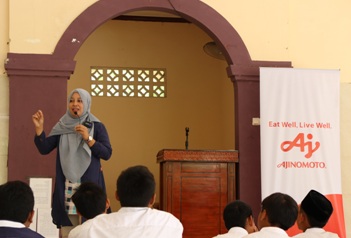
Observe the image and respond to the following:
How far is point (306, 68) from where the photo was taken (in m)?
7.14

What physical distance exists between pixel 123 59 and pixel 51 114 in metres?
2.88

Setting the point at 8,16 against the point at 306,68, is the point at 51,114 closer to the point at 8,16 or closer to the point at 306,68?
the point at 8,16

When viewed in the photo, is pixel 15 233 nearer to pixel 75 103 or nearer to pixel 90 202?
pixel 90 202

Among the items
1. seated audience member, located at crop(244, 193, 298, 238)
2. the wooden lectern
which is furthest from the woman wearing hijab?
seated audience member, located at crop(244, 193, 298, 238)

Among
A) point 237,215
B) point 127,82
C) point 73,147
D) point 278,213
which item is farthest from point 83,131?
point 127,82

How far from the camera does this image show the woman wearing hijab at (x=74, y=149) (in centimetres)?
507

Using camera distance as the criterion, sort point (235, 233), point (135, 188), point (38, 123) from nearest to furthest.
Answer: point (135, 188) < point (235, 233) < point (38, 123)

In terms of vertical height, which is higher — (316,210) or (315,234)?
(316,210)

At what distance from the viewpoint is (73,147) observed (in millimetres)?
5199

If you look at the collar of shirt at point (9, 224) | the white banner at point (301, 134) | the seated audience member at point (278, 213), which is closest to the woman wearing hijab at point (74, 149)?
the seated audience member at point (278, 213)

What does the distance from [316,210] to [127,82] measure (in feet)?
18.6

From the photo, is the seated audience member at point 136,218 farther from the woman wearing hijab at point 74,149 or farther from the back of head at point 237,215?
the woman wearing hijab at point 74,149

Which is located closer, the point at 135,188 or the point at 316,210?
the point at 135,188

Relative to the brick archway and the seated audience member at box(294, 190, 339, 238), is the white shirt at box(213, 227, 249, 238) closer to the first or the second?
the seated audience member at box(294, 190, 339, 238)
